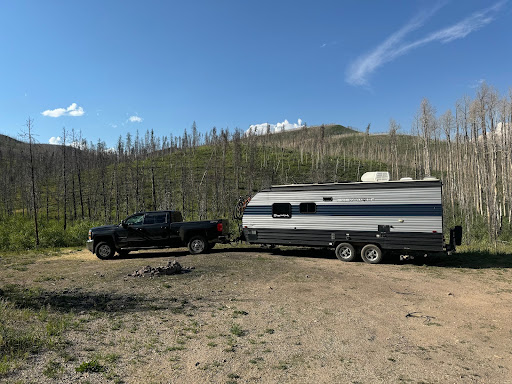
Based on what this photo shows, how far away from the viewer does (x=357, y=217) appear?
40.8 feet

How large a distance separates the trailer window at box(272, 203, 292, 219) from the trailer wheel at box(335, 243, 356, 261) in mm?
2549

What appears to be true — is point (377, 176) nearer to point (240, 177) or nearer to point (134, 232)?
point (134, 232)

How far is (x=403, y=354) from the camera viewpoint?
4.83m

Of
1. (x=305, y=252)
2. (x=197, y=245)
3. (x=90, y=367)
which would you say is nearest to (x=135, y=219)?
(x=197, y=245)

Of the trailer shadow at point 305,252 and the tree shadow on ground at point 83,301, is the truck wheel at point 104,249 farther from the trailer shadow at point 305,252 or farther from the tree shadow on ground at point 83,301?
the trailer shadow at point 305,252

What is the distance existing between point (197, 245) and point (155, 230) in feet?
6.73

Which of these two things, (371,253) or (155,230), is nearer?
(371,253)

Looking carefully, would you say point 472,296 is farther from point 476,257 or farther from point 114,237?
point 114,237

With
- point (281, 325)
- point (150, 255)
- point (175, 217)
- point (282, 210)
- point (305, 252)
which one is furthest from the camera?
point (305, 252)

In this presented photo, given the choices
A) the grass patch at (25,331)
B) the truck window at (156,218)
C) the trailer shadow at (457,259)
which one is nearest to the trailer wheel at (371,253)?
the trailer shadow at (457,259)

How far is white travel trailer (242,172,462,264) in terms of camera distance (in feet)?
37.1

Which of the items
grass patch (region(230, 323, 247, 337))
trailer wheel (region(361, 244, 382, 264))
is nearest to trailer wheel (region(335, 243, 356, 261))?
trailer wheel (region(361, 244, 382, 264))

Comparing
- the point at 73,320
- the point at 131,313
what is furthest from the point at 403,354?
the point at 73,320

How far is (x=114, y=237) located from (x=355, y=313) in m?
11.3
